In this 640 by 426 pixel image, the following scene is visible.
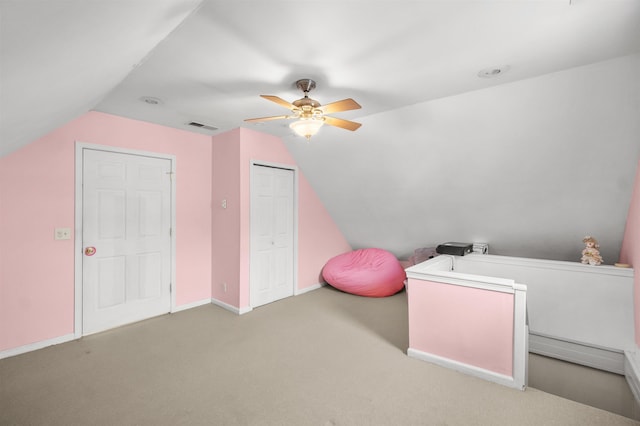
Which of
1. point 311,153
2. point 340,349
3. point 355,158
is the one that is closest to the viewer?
point 340,349

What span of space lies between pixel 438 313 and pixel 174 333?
2.84 m

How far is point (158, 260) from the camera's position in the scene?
12.6ft

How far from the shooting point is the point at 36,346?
2934mm

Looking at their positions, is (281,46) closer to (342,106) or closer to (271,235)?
(342,106)

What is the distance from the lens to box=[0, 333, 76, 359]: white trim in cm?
279

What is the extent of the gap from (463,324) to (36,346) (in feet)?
13.5

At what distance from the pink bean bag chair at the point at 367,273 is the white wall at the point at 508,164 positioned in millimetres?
612

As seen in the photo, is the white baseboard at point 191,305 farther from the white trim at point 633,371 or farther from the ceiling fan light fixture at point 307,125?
the white trim at point 633,371

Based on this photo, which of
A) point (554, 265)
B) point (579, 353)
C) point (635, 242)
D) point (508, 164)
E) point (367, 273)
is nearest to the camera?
point (635, 242)

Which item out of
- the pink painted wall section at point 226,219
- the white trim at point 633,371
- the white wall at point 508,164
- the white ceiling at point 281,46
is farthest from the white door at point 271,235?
the white trim at point 633,371

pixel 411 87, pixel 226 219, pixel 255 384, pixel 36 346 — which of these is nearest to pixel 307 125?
pixel 411 87

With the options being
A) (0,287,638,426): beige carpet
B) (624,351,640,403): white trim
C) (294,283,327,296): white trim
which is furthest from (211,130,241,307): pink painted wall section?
(624,351,640,403): white trim

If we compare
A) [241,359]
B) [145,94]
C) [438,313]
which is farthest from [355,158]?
[241,359]

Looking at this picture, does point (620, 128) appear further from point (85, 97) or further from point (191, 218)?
point (191, 218)
